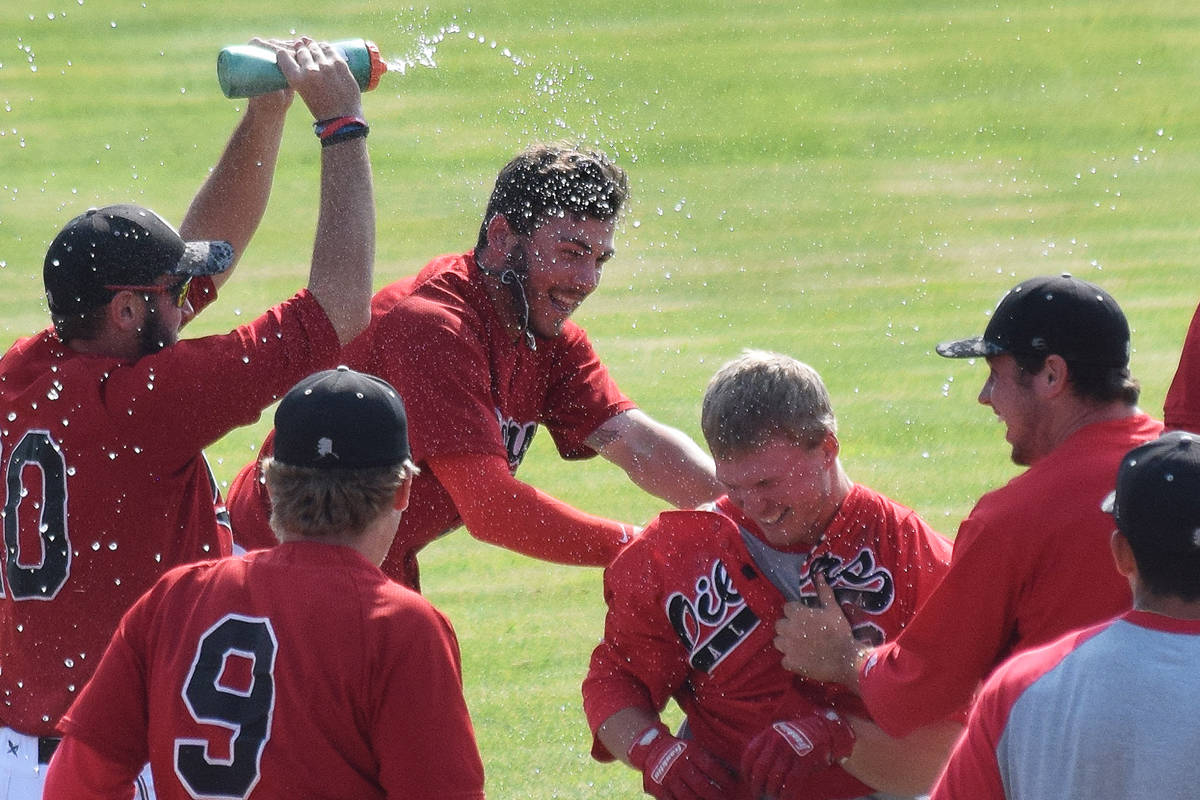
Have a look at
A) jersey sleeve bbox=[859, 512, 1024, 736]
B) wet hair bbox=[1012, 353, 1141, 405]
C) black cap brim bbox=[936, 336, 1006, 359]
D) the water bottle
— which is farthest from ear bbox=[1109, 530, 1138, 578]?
the water bottle

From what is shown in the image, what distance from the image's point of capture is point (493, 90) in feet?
56.6

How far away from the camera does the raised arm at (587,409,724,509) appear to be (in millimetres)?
4648

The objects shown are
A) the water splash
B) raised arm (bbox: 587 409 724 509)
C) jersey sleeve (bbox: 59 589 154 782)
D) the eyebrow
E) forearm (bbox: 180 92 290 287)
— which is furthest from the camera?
the water splash

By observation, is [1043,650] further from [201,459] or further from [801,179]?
[801,179]

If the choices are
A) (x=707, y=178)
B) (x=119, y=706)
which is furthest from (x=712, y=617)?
(x=707, y=178)

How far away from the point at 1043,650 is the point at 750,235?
11633mm

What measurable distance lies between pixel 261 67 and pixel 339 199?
1.92 feet

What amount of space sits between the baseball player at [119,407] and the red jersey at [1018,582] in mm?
1465

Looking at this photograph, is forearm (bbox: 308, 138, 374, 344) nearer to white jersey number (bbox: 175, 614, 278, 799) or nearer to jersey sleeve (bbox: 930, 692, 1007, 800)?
white jersey number (bbox: 175, 614, 278, 799)

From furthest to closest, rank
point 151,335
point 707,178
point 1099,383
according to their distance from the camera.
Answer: point 707,178 → point 151,335 → point 1099,383

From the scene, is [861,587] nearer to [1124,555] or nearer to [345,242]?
[1124,555]

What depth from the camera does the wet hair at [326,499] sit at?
299cm

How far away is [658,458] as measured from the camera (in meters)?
4.70

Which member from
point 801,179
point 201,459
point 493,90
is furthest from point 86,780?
point 493,90
